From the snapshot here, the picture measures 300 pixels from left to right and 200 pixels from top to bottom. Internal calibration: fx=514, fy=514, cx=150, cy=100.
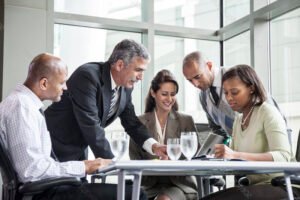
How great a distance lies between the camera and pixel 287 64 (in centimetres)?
460

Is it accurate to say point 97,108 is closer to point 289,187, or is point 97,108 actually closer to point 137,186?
point 137,186

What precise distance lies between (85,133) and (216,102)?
112 cm

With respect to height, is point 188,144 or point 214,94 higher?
point 214,94

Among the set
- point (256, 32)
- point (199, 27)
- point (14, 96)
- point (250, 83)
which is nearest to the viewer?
point (14, 96)

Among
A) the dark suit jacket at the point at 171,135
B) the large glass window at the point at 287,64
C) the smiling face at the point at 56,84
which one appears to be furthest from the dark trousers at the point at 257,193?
the large glass window at the point at 287,64

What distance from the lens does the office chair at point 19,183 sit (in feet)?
6.26

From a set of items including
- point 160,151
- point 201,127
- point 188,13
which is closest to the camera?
point 160,151

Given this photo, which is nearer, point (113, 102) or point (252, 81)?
point (252, 81)

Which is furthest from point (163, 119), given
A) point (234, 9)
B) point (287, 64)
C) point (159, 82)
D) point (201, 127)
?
point (234, 9)


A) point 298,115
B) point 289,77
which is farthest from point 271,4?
point 298,115

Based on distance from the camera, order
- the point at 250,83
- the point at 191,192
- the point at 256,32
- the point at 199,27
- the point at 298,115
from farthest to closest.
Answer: the point at 199,27, the point at 256,32, the point at 298,115, the point at 191,192, the point at 250,83

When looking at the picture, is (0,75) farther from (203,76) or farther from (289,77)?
(289,77)

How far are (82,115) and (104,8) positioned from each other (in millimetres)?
2636

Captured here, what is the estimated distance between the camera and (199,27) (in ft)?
18.2
